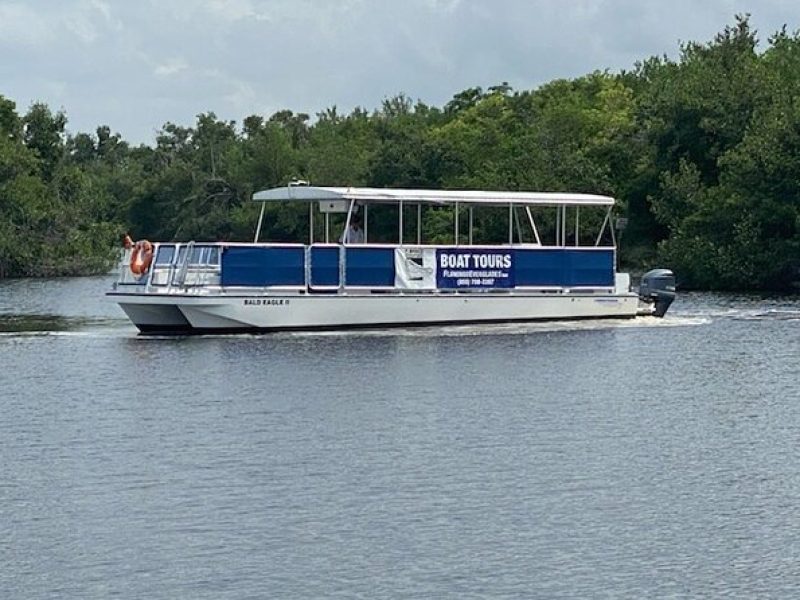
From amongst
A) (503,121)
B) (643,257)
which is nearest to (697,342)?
(643,257)

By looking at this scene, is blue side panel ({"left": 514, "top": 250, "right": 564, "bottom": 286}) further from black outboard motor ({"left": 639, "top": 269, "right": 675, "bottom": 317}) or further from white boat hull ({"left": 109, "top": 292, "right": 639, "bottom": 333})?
black outboard motor ({"left": 639, "top": 269, "right": 675, "bottom": 317})

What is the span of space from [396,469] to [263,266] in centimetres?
1842

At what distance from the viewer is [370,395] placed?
106 ft

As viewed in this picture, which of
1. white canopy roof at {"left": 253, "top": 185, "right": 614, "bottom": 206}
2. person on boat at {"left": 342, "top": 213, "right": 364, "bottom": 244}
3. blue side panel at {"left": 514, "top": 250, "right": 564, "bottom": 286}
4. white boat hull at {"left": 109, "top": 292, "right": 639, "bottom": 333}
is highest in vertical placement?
white canopy roof at {"left": 253, "top": 185, "right": 614, "bottom": 206}

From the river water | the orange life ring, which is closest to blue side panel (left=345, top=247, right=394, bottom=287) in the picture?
the river water

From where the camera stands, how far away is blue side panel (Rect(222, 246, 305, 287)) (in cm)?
4184

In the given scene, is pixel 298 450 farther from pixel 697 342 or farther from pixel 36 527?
pixel 697 342

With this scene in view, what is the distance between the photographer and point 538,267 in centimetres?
4588

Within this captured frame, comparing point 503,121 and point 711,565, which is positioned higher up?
point 503,121

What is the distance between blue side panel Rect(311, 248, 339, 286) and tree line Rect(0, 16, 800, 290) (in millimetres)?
26236

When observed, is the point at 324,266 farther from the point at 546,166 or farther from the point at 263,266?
the point at 546,166

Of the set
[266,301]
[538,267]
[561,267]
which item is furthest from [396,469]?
[561,267]

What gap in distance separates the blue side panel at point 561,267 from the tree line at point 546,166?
72.4 feet

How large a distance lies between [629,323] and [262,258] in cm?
1168
